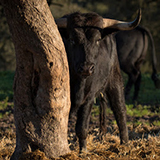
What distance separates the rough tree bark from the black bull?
613 centimetres

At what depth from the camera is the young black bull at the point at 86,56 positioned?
11.5ft

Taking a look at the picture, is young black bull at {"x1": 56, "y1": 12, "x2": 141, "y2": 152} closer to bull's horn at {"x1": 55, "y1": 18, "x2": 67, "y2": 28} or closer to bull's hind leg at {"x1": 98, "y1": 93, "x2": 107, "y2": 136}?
bull's horn at {"x1": 55, "y1": 18, "x2": 67, "y2": 28}

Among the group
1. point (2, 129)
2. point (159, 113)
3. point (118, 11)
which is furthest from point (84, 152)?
point (118, 11)

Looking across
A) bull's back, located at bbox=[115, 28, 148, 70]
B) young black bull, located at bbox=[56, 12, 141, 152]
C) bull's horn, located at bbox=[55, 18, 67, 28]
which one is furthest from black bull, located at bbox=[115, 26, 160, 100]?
bull's horn, located at bbox=[55, 18, 67, 28]

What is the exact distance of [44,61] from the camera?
2924mm

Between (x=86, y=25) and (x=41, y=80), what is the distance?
109 centimetres

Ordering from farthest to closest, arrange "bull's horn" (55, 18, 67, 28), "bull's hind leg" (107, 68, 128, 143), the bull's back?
the bull's back < "bull's hind leg" (107, 68, 128, 143) < "bull's horn" (55, 18, 67, 28)

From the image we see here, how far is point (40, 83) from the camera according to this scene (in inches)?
121

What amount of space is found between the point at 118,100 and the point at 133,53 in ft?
17.0

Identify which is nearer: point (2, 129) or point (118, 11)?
point (2, 129)

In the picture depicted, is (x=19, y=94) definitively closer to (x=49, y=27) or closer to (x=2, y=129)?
(x=49, y=27)

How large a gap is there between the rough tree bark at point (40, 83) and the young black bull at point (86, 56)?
445mm

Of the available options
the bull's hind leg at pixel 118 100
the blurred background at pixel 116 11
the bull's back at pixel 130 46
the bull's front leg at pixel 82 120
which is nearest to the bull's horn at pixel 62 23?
the bull's front leg at pixel 82 120

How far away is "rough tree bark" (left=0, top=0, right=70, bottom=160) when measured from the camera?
2.83m
